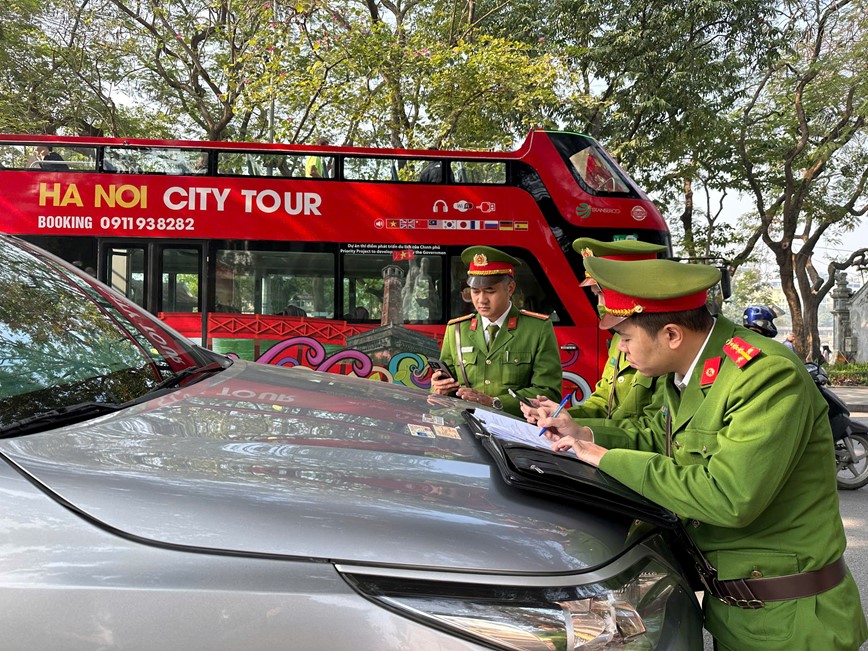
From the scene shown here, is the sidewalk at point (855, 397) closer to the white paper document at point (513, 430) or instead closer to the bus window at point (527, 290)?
the bus window at point (527, 290)

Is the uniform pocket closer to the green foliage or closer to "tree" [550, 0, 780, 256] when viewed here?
"tree" [550, 0, 780, 256]

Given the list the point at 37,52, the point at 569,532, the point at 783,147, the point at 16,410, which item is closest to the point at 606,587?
the point at 569,532

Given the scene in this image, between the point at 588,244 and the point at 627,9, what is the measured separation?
408 inches

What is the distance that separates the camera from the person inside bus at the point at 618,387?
2.14 m

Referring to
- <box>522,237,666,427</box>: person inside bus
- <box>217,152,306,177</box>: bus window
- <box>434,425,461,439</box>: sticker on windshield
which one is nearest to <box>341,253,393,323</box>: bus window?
<box>217,152,306,177</box>: bus window

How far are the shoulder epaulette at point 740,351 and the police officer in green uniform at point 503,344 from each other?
1646mm

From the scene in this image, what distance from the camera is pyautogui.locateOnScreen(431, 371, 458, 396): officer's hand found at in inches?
109

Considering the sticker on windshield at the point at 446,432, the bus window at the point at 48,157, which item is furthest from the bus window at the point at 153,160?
the sticker on windshield at the point at 446,432

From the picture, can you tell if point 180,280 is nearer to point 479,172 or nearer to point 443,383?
point 479,172

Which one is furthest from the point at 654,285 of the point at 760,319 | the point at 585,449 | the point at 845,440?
the point at 845,440

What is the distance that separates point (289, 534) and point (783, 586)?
1073mm

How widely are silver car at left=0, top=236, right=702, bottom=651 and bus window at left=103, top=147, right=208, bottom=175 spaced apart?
18.8ft

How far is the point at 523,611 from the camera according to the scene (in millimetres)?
1074

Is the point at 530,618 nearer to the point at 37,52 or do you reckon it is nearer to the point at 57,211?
the point at 57,211
